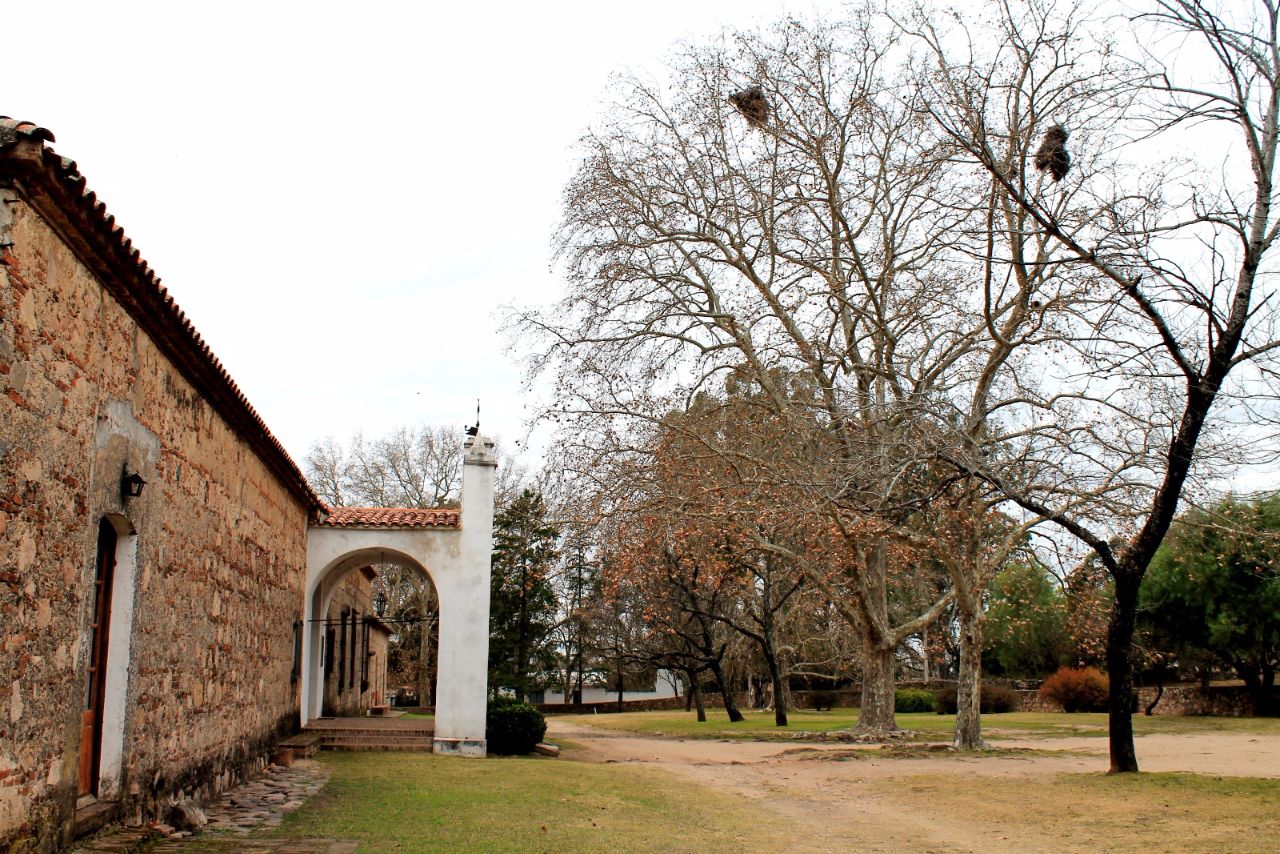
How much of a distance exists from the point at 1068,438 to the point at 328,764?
10976mm

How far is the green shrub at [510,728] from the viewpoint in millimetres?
16922

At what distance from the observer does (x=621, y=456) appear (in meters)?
20.1

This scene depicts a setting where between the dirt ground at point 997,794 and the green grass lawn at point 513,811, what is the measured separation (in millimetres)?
812

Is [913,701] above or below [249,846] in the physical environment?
below

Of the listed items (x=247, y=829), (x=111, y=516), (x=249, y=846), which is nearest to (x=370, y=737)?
(x=247, y=829)

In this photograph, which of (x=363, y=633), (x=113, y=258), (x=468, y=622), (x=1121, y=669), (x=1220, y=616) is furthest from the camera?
A: (x=1220, y=616)

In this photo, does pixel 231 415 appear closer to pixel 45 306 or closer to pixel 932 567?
pixel 45 306

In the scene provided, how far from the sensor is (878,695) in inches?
853

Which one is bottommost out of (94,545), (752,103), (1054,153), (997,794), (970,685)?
(997,794)

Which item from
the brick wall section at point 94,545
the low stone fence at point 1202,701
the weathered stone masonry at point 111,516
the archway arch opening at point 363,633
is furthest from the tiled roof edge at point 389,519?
the low stone fence at point 1202,701

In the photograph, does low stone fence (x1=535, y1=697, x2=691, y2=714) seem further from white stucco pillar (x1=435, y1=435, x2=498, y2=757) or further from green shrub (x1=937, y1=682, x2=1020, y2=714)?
white stucco pillar (x1=435, y1=435, x2=498, y2=757)

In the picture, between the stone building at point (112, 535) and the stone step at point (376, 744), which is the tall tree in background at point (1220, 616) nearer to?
the stone step at point (376, 744)

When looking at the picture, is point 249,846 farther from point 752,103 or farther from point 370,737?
point 752,103

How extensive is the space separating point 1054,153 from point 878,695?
12.4 metres
